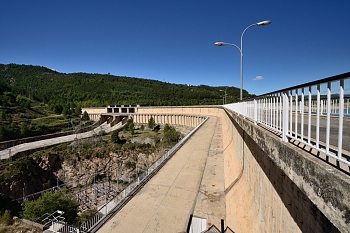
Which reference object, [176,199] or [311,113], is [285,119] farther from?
[176,199]

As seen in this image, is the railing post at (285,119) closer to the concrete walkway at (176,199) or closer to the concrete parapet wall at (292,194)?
the concrete parapet wall at (292,194)

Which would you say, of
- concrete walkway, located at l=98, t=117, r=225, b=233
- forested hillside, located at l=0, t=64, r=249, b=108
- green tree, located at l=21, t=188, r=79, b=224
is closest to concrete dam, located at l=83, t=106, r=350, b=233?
concrete walkway, located at l=98, t=117, r=225, b=233

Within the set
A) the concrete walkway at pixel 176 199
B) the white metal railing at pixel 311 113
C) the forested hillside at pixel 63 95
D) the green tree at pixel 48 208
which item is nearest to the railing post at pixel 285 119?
the white metal railing at pixel 311 113

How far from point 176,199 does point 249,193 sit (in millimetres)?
3212

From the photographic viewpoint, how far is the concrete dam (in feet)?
7.05

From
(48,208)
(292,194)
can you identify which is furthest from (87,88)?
(292,194)

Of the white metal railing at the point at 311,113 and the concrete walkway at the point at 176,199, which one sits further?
the concrete walkway at the point at 176,199

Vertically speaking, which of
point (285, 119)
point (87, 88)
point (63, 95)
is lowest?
point (285, 119)

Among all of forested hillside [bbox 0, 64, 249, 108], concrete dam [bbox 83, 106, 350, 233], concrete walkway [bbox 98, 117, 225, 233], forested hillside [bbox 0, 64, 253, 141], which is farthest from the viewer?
forested hillside [bbox 0, 64, 249, 108]

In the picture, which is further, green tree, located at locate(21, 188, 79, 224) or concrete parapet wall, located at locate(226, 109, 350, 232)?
green tree, located at locate(21, 188, 79, 224)

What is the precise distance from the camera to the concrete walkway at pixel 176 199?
677 cm

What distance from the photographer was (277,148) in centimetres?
351

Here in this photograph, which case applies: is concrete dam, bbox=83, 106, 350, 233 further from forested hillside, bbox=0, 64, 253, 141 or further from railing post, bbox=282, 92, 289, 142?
forested hillside, bbox=0, 64, 253, 141

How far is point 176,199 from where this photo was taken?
28.0ft
